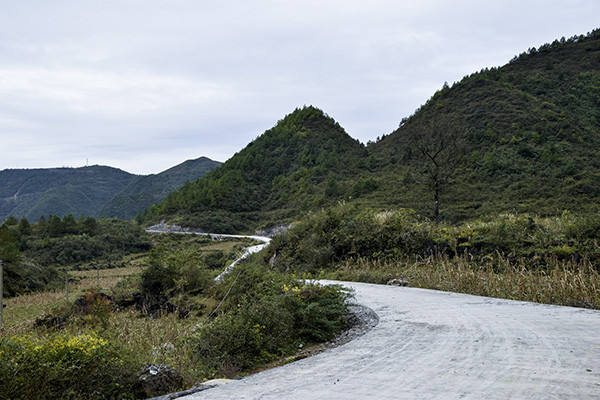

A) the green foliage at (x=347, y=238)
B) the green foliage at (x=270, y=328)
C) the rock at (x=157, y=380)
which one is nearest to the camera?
the rock at (x=157, y=380)

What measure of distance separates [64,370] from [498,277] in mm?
9750

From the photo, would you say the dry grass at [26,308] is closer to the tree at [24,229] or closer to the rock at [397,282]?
the rock at [397,282]

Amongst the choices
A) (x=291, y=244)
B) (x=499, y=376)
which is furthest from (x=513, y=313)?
(x=291, y=244)

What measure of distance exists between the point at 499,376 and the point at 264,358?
3285 mm

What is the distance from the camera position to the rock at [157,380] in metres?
4.67

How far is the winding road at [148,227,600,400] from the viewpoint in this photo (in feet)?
13.0

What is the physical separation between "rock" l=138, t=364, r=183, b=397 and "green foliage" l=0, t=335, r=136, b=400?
114 millimetres

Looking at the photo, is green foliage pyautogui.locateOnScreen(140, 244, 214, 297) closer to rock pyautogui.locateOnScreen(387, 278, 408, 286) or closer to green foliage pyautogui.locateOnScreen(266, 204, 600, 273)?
green foliage pyautogui.locateOnScreen(266, 204, 600, 273)

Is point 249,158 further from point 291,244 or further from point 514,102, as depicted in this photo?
point 291,244

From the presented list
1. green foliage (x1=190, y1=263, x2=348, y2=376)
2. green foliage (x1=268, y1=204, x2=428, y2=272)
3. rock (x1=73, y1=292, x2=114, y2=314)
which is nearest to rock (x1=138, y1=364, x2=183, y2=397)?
green foliage (x1=190, y1=263, x2=348, y2=376)

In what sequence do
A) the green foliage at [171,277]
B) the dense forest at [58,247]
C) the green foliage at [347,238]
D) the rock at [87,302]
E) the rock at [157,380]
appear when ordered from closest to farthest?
the rock at [157,380] → the rock at [87,302] → the green foliage at [171,277] → the green foliage at [347,238] → the dense forest at [58,247]

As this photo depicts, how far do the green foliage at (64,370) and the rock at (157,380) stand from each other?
114 millimetres

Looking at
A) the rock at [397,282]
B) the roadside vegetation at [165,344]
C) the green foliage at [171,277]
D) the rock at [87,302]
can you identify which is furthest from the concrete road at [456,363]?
the green foliage at [171,277]

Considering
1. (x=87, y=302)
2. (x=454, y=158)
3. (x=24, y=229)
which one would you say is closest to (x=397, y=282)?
(x=87, y=302)
